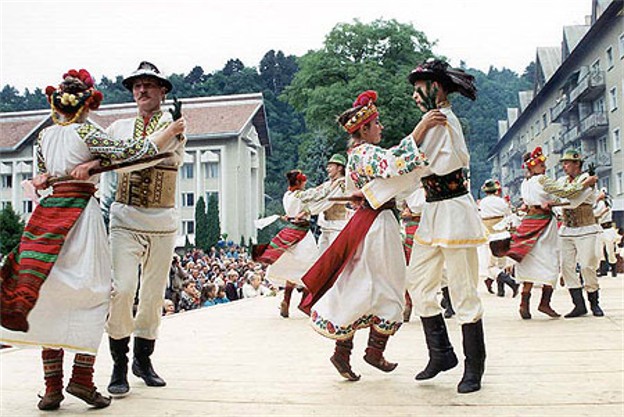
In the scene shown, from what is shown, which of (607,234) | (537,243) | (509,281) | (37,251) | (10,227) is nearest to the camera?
(37,251)

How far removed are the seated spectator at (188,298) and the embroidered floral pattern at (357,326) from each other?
6293 mm

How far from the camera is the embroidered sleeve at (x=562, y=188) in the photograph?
592 cm

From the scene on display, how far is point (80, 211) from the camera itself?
3.23m

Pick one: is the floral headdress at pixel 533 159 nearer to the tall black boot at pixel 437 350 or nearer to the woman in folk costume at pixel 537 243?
the woman in folk costume at pixel 537 243

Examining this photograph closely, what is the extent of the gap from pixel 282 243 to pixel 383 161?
4.06m

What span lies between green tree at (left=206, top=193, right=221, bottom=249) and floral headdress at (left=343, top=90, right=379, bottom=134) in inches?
1090

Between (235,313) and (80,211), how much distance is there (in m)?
5.00

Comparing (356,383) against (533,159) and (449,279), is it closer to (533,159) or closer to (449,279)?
(449,279)

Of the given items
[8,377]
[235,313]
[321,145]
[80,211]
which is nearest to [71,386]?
[80,211]

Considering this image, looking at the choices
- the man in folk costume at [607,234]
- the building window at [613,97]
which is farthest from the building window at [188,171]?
the man in folk costume at [607,234]

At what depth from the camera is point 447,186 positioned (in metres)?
3.54

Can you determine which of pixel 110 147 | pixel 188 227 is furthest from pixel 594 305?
pixel 188 227

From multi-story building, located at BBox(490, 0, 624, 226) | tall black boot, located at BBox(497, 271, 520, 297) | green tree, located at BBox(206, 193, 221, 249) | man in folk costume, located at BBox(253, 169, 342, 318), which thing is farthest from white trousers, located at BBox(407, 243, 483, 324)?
green tree, located at BBox(206, 193, 221, 249)

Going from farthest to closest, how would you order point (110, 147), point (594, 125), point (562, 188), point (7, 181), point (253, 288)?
point (7, 181), point (594, 125), point (253, 288), point (562, 188), point (110, 147)
